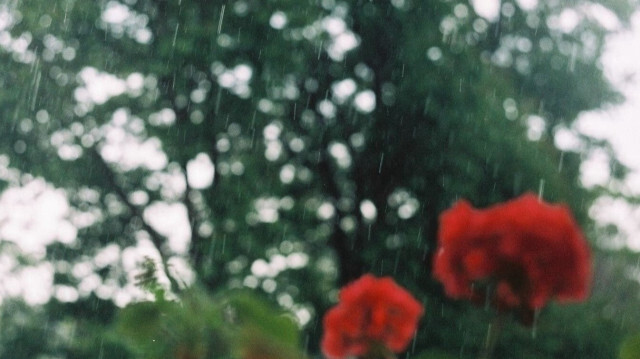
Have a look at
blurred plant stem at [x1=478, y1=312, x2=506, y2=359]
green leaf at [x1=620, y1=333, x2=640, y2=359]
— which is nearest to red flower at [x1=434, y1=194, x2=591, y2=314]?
blurred plant stem at [x1=478, y1=312, x2=506, y2=359]

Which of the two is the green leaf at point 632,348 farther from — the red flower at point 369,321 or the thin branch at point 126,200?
the thin branch at point 126,200

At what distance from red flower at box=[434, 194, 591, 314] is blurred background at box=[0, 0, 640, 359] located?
6.11 metres

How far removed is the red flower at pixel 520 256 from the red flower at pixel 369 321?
199mm

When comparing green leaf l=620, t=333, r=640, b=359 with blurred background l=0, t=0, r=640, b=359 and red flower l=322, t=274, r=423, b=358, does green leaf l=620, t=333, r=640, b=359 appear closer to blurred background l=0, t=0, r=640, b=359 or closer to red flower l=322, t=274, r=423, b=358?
red flower l=322, t=274, r=423, b=358

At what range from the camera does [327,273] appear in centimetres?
823

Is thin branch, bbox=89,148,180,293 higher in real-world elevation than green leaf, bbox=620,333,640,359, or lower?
lower

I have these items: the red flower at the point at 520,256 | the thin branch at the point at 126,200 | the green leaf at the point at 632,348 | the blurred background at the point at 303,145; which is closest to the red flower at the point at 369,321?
the red flower at the point at 520,256

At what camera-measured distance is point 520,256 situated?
1059mm

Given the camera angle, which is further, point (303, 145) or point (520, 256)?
point (303, 145)

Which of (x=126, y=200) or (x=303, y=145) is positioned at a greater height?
(x=303, y=145)

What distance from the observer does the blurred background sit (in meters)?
7.57

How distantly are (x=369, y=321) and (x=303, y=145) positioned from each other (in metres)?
7.07

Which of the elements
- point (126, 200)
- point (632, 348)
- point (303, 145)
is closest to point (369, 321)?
point (632, 348)

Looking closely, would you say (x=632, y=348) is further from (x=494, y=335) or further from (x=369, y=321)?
(x=369, y=321)
